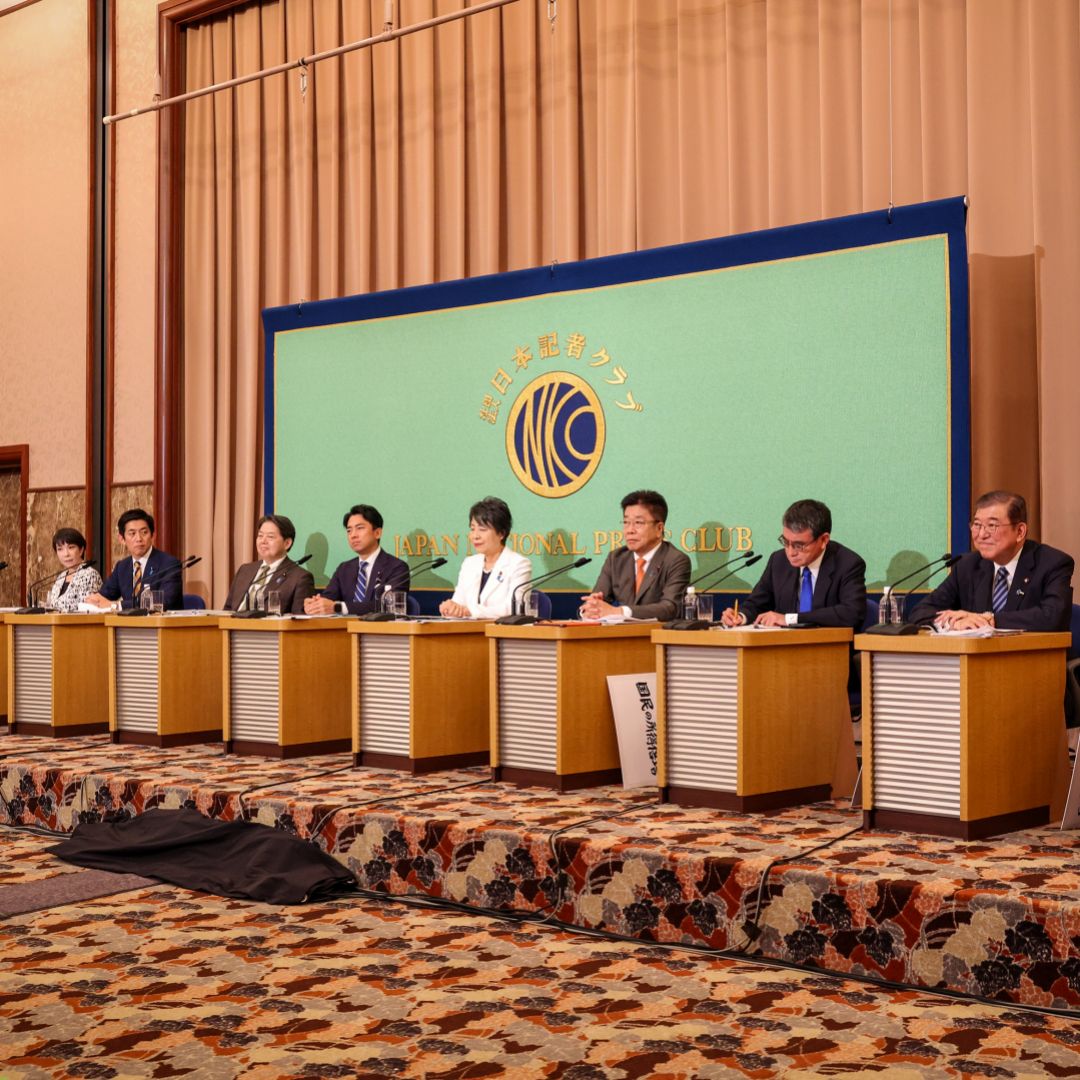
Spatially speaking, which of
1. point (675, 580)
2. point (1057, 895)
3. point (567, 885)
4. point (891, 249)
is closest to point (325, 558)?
point (675, 580)

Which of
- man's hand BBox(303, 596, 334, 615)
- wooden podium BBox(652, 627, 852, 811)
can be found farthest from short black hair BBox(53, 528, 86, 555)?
wooden podium BBox(652, 627, 852, 811)

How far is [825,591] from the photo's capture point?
4453mm

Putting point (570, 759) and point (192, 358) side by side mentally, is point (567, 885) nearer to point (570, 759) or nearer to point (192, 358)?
point (570, 759)

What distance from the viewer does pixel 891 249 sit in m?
4.94

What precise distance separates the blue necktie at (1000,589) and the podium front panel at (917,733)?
656 millimetres

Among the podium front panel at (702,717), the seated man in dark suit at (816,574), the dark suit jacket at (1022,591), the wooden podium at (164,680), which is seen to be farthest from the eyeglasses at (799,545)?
the wooden podium at (164,680)

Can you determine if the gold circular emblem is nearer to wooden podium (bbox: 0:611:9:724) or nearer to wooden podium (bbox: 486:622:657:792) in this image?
wooden podium (bbox: 486:622:657:792)

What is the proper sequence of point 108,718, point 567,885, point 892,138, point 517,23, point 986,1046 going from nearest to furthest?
point 986,1046
point 567,885
point 892,138
point 108,718
point 517,23

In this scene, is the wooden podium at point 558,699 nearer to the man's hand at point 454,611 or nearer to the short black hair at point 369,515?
the man's hand at point 454,611

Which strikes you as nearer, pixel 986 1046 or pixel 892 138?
pixel 986 1046

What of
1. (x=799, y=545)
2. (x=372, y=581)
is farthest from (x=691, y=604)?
(x=372, y=581)

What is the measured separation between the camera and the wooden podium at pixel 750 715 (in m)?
3.79

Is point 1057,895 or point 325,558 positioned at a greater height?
point 325,558

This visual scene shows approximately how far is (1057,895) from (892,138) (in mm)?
3417
